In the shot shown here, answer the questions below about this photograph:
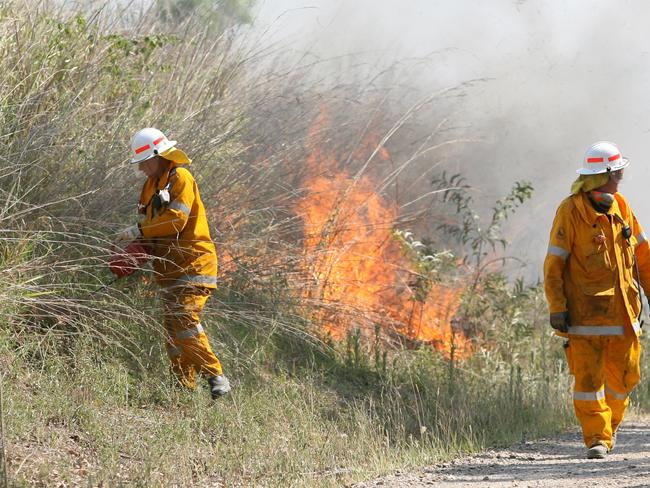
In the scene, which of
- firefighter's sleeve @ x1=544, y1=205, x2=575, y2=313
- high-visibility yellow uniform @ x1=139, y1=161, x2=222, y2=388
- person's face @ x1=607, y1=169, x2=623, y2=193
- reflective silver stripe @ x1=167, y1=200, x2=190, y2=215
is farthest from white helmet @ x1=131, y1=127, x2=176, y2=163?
person's face @ x1=607, y1=169, x2=623, y2=193

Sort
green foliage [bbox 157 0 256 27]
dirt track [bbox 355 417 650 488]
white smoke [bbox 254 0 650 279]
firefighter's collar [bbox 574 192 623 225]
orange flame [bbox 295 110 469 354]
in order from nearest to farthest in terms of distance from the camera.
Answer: dirt track [bbox 355 417 650 488]
firefighter's collar [bbox 574 192 623 225]
orange flame [bbox 295 110 469 354]
green foliage [bbox 157 0 256 27]
white smoke [bbox 254 0 650 279]

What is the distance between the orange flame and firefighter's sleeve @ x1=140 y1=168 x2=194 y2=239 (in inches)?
74.0

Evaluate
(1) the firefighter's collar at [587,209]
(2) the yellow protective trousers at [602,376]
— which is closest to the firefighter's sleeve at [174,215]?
(1) the firefighter's collar at [587,209]

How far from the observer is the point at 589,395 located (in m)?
6.53

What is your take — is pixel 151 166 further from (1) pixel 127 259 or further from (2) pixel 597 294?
(2) pixel 597 294

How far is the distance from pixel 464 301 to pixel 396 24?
242 inches

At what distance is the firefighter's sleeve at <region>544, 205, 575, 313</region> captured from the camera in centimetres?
654

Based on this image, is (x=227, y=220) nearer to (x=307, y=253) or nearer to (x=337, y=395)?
(x=307, y=253)

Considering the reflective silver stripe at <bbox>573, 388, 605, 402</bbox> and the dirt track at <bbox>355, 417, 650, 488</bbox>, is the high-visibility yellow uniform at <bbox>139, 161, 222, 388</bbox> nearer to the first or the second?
the dirt track at <bbox>355, 417, 650, 488</bbox>

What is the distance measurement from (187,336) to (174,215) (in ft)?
2.44

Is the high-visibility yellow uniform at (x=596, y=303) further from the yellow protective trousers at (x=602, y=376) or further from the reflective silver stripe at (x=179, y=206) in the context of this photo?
the reflective silver stripe at (x=179, y=206)

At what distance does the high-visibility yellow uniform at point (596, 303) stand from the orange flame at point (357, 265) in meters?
2.29

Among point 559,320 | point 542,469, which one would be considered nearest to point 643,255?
point 559,320

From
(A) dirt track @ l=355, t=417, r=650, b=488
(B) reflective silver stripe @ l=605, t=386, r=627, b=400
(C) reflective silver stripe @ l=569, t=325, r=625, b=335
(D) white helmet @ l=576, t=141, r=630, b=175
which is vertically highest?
(D) white helmet @ l=576, t=141, r=630, b=175
